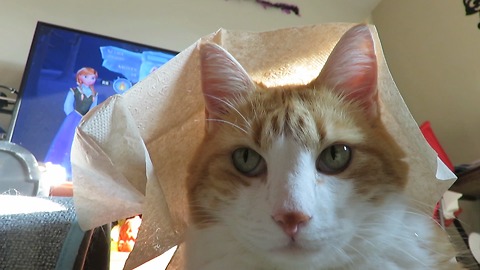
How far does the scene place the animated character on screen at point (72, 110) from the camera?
179 cm

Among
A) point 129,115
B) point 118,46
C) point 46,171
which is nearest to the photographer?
point 129,115

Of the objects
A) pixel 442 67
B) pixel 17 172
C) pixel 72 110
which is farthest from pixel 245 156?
pixel 442 67

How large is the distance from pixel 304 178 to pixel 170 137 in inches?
11.7

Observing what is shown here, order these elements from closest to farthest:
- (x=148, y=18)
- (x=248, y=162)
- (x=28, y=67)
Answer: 1. (x=248, y=162)
2. (x=28, y=67)
3. (x=148, y=18)

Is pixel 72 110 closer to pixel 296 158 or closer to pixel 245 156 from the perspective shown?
pixel 245 156

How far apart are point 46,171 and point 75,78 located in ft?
1.72

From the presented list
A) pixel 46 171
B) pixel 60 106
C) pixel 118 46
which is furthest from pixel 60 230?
pixel 118 46

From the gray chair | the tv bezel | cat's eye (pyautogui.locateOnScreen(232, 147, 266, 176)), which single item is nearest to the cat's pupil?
cat's eye (pyautogui.locateOnScreen(232, 147, 266, 176))

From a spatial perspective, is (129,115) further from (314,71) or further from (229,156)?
(314,71)

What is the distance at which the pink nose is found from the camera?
54 cm

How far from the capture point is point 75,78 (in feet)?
6.30

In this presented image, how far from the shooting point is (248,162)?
68 cm

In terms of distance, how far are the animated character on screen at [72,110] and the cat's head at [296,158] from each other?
1177 mm

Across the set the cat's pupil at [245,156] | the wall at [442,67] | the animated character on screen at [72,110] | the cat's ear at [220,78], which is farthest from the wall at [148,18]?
the cat's pupil at [245,156]
